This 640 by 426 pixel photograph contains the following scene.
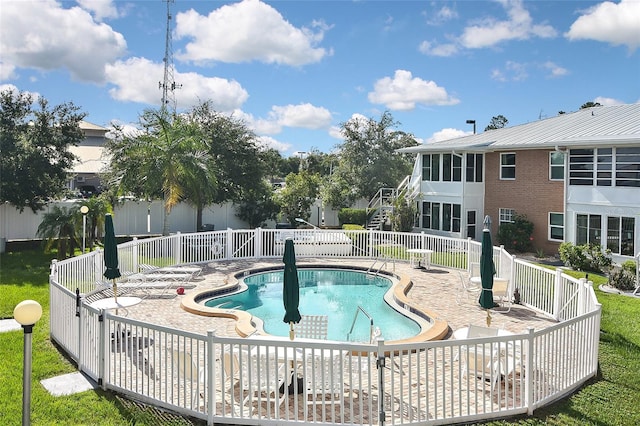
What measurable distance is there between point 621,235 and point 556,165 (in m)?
4.27

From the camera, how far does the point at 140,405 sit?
6.90m

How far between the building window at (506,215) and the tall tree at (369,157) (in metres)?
12.2

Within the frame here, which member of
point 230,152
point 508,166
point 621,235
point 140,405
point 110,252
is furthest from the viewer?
point 230,152

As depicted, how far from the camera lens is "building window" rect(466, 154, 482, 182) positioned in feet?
84.8

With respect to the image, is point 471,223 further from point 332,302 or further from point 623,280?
point 332,302

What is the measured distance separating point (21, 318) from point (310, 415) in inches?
139

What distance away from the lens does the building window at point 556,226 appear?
22.5 m

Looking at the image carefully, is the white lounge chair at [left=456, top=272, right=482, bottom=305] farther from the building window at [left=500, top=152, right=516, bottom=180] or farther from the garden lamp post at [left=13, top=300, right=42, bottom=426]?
the building window at [left=500, top=152, right=516, bottom=180]

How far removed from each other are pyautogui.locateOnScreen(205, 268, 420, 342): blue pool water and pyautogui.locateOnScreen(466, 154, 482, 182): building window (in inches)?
404

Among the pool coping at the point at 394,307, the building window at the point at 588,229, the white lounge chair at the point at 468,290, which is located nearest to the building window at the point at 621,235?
the building window at the point at 588,229

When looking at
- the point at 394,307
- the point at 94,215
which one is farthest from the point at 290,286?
the point at 94,215

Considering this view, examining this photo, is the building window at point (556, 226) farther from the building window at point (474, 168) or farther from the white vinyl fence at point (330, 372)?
the white vinyl fence at point (330, 372)

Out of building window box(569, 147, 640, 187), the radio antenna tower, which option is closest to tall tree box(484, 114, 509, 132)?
the radio antenna tower

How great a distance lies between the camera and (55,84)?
2953cm
